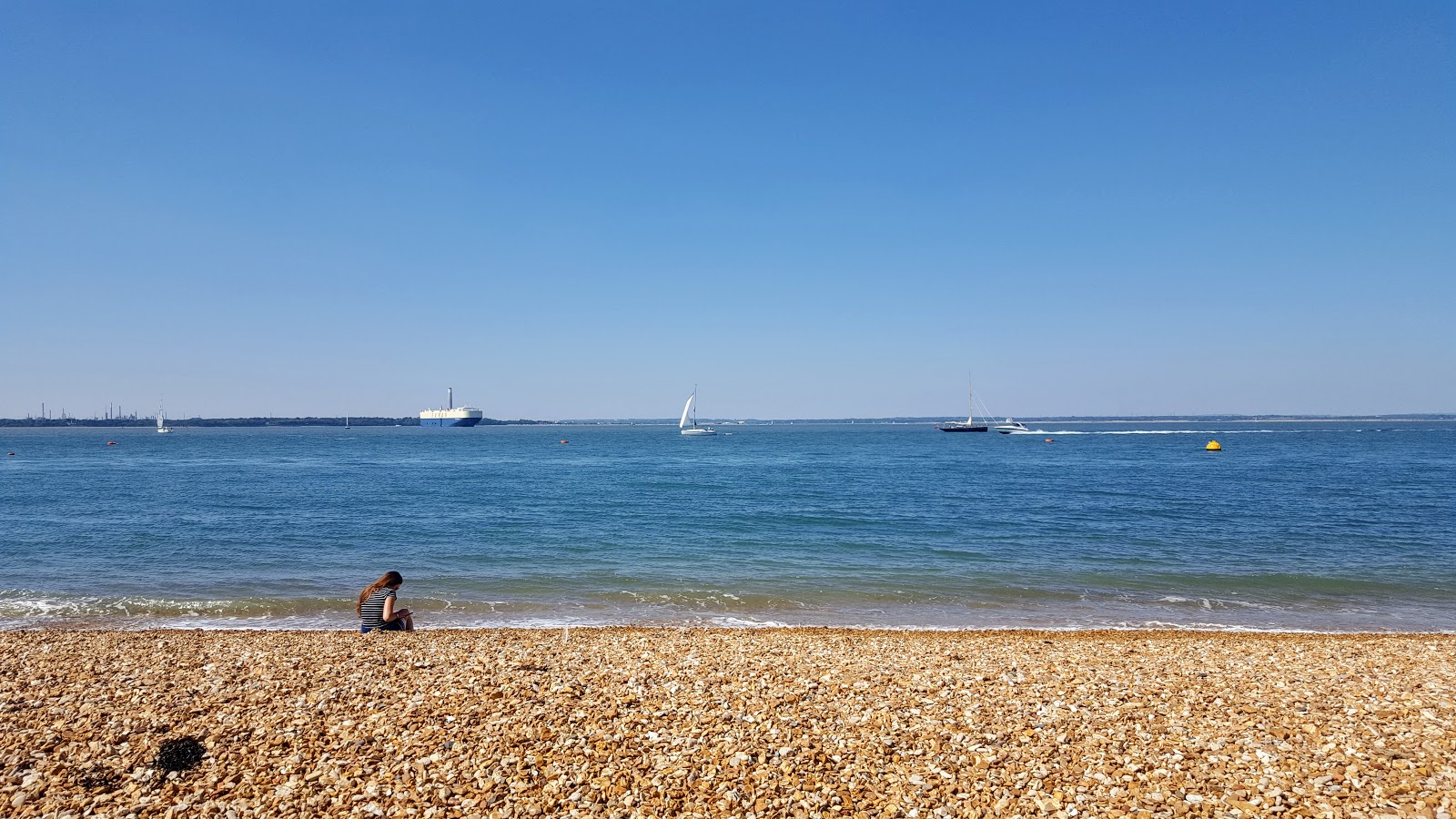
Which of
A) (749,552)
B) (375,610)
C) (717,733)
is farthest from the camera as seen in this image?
(749,552)

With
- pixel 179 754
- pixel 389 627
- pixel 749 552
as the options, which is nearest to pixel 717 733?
pixel 179 754

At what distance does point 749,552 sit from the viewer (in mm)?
24516

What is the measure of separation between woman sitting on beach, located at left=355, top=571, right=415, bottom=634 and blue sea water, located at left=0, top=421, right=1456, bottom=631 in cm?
306

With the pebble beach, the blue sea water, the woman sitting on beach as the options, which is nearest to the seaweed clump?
the pebble beach

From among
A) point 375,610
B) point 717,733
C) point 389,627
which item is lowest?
point 389,627

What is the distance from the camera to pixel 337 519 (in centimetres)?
3203

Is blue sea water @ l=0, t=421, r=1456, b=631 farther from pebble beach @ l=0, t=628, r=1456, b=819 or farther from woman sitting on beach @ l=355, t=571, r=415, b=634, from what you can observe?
pebble beach @ l=0, t=628, r=1456, b=819

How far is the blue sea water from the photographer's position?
56.4 ft

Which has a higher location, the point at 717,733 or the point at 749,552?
the point at 717,733

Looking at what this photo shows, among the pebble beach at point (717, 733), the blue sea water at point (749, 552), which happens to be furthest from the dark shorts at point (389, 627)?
the blue sea water at point (749, 552)

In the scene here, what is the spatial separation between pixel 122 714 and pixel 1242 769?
1114 cm

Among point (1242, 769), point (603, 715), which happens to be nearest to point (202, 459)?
point (603, 715)

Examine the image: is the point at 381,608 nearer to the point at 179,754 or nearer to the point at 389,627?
the point at 389,627

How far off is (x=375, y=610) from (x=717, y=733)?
8.49 meters
